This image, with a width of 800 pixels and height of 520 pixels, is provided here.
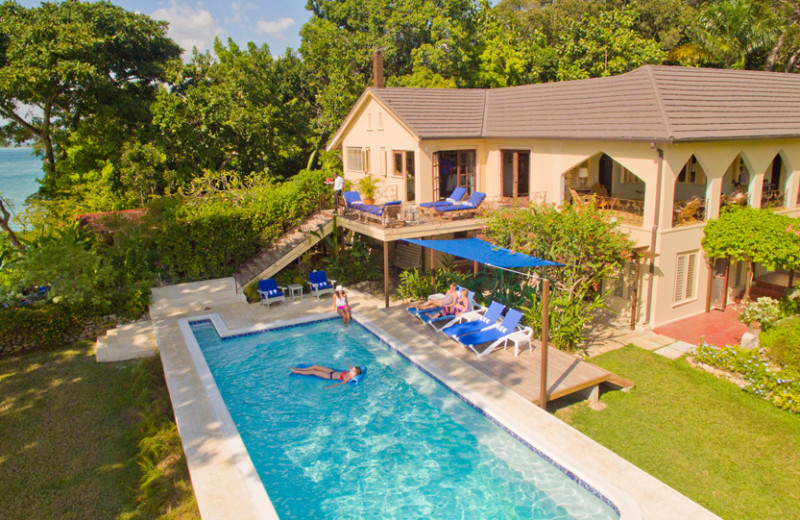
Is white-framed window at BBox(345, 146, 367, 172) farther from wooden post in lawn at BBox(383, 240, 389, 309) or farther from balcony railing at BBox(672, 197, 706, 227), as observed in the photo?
balcony railing at BBox(672, 197, 706, 227)

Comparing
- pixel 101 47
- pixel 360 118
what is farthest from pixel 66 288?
pixel 101 47

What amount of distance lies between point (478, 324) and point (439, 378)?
2.92m

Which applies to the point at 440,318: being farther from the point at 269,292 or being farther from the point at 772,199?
the point at 772,199

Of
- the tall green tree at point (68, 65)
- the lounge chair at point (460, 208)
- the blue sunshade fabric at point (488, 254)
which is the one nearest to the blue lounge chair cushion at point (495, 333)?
the blue sunshade fabric at point (488, 254)

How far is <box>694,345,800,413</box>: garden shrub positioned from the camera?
39.2 feet

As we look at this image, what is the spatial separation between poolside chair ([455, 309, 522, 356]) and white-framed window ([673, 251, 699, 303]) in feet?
22.4

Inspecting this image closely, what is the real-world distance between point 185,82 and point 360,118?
15494 millimetres

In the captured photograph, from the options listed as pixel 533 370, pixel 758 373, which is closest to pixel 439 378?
pixel 533 370

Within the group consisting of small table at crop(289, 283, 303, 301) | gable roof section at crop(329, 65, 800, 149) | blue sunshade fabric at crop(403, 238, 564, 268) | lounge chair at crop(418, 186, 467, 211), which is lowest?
small table at crop(289, 283, 303, 301)

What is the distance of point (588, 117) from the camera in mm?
19016

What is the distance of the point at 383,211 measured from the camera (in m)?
18.8

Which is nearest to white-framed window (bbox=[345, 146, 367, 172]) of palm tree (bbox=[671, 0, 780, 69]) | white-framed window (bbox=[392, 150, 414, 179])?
white-framed window (bbox=[392, 150, 414, 179])

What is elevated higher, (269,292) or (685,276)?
(685,276)

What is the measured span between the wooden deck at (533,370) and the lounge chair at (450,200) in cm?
633
